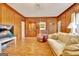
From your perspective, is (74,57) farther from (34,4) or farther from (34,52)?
(34,4)

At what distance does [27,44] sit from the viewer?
2.15m

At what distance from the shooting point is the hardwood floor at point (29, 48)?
6.50 feet

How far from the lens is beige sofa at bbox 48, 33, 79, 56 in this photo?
1.79m

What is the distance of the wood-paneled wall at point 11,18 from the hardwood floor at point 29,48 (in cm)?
15

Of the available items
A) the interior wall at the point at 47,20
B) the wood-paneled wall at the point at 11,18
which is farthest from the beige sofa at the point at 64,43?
the wood-paneled wall at the point at 11,18

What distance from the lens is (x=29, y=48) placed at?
211 cm

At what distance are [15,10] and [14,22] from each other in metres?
0.20

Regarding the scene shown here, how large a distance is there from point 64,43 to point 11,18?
3.12 ft

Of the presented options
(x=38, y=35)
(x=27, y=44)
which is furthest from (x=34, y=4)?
(x=27, y=44)

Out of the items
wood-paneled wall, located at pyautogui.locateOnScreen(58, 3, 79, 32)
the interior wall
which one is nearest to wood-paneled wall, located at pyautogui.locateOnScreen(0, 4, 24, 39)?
the interior wall

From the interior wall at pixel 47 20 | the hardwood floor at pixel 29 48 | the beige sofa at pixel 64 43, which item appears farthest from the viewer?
the interior wall at pixel 47 20

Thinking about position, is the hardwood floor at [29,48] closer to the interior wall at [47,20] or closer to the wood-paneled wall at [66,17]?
the interior wall at [47,20]

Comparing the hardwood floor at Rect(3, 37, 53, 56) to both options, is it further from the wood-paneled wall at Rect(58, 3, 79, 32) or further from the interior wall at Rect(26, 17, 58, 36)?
the wood-paneled wall at Rect(58, 3, 79, 32)

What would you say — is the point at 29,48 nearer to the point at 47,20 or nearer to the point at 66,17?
the point at 47,20
